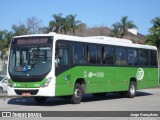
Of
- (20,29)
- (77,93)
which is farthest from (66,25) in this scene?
(77,93)

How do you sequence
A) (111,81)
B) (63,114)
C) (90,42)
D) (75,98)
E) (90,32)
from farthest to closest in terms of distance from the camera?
(90,32), (111,81), (90,42), (75,98), (63,114)

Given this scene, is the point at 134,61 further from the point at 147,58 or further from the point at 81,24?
the point at 81,24

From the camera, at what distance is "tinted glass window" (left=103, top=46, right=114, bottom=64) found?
22859mm

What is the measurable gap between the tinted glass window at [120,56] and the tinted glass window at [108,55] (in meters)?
0.57

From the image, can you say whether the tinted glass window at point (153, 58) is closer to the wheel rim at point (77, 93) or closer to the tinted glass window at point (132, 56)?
the tinted glass window at point (132, 56)

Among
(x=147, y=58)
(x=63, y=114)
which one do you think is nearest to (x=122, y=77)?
(x=147, y=58)

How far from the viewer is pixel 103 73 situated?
74.1 ft

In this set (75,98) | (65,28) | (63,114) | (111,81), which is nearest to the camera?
(63,114)

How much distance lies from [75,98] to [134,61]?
23.1 ft

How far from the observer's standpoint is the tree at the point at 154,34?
55.1 m

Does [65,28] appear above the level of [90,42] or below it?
above

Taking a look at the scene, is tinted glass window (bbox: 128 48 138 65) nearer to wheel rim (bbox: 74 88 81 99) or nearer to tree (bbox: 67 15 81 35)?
wheel rim (bbox: 74 88 81 99)

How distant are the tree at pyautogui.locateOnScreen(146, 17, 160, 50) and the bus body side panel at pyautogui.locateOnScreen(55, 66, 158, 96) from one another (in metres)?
27.1

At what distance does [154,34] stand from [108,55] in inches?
1325
